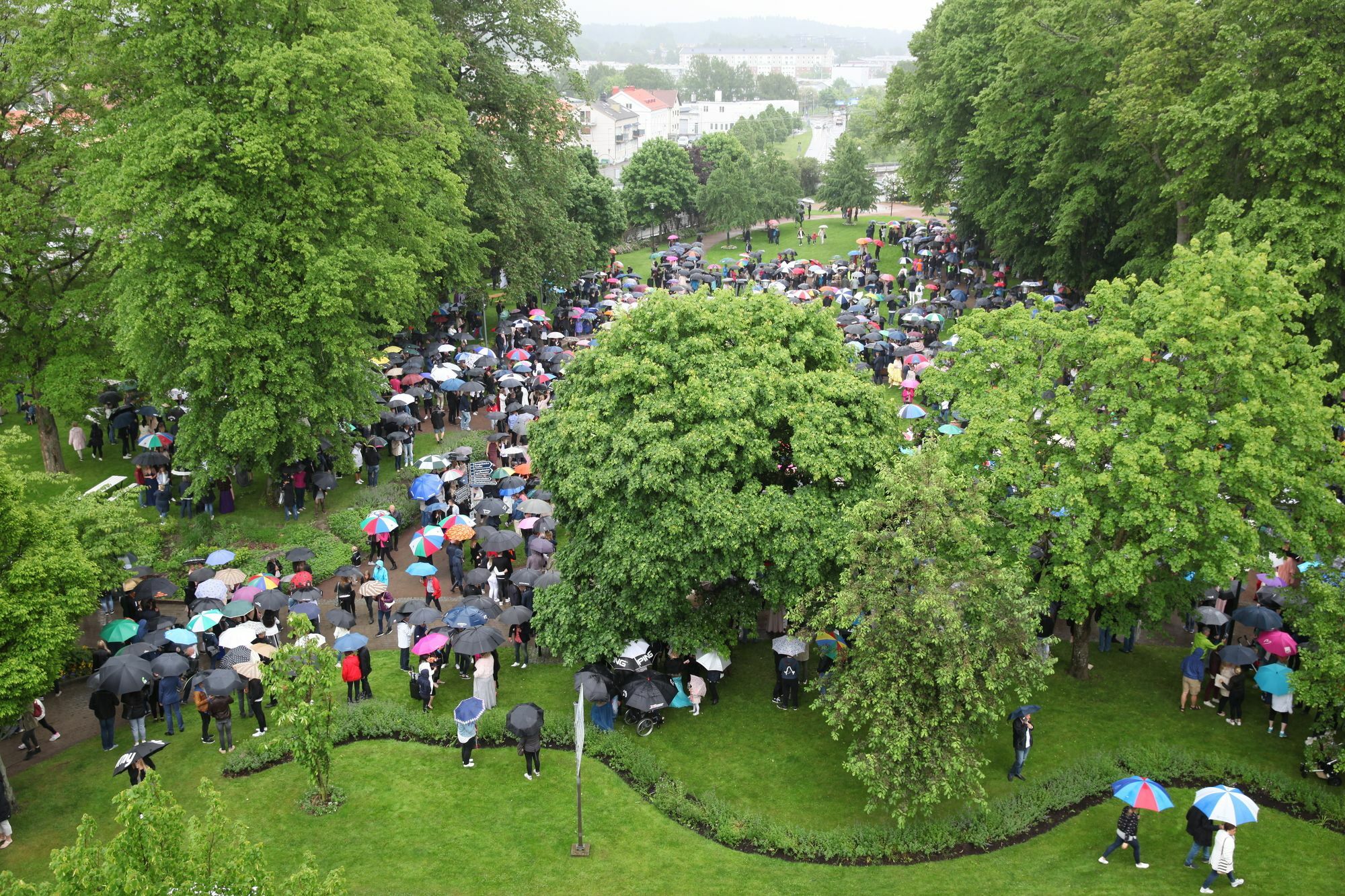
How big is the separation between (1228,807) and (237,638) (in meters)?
16.2

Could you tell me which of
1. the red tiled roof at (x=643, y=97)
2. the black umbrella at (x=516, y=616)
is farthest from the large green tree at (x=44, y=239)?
the red tiled roof at (x=643, y=97)

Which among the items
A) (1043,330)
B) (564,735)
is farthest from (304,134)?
(1043,330)

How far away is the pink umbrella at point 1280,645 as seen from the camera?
60.3ft

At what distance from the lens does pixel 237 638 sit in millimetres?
19016

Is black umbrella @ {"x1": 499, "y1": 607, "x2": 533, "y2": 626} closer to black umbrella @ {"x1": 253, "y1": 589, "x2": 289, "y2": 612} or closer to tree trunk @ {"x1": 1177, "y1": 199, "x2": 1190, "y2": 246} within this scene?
black umbrella @ {"x1": 253, "y1": 589, "x2": 289, "y2": 612}

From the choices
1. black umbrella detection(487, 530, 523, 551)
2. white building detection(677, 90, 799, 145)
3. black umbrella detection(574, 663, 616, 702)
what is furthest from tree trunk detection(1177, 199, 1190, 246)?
white building detection(677, 90, 799, 145)

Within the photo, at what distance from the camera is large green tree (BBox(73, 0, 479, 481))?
24.0 m

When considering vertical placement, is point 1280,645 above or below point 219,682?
above

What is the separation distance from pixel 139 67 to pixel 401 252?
753 cm

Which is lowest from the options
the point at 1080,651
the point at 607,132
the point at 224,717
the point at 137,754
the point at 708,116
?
the point at 224,717

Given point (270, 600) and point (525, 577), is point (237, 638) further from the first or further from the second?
point (525, 577)

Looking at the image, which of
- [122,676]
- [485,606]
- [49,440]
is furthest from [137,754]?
[49,440]

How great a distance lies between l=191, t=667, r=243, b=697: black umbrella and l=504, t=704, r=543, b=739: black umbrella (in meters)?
4.60

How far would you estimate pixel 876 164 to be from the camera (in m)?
143
